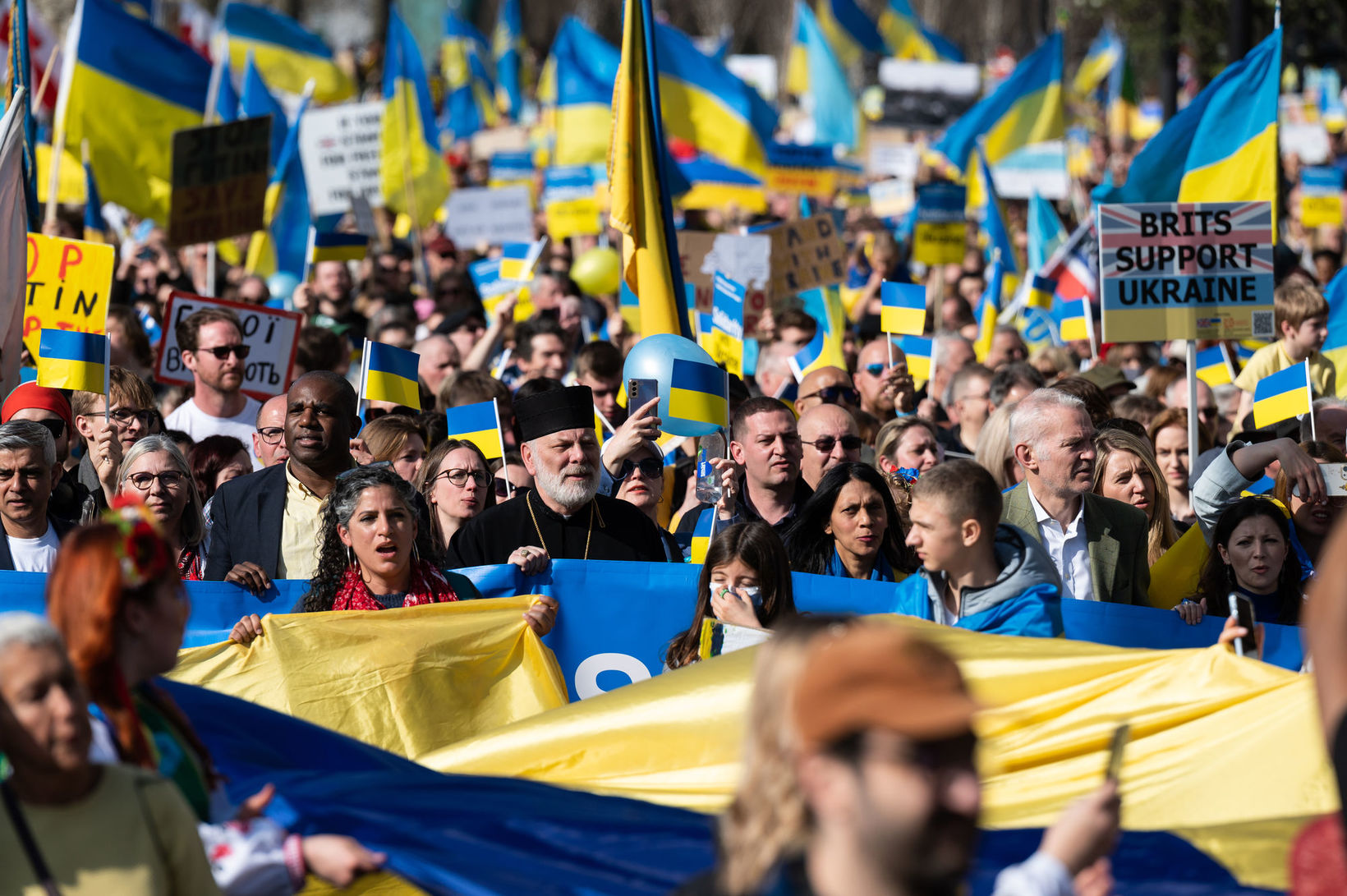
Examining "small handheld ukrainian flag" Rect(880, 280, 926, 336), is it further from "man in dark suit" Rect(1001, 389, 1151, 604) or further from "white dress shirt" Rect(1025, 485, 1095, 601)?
"white dress shirt" Rect(1025, 485, 1095, 601)

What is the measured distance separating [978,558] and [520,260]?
749 centimetres

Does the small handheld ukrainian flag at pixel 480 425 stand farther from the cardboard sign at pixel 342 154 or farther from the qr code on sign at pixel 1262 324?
the cardboard sign at pixel 342 154

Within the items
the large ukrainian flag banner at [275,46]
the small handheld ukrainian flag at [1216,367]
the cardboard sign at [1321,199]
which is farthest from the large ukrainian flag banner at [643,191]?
the large ukrainian flag banner at [275,46]

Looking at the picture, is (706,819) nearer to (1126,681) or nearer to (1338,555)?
(1126,681)

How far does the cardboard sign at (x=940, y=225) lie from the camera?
41.5 ft

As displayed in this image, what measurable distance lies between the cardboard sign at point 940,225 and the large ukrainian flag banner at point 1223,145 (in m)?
2.86

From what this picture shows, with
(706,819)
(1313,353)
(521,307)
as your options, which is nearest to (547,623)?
(706,819)

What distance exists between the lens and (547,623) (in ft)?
18.0

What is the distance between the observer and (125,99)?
12.1 meters

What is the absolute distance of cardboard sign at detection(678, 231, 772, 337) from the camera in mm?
10000

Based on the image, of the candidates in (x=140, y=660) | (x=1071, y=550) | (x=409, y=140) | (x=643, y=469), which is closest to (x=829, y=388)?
(x=643, y=469)

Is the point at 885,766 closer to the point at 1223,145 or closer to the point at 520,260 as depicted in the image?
the point at 1223,145

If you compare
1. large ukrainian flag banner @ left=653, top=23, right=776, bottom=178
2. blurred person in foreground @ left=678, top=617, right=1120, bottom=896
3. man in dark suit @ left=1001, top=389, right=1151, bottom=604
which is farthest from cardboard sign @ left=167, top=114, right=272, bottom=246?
blurred person in foreground @ left=678, top=617, right=1120, bottom=896

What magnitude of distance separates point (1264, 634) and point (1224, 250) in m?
3.49
